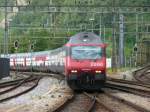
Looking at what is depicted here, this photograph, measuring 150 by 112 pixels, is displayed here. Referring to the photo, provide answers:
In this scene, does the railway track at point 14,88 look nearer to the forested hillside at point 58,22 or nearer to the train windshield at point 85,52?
the train windshield at point 85,52

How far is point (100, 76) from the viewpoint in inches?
1016

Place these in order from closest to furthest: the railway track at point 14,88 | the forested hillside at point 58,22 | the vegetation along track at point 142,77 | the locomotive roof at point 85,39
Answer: the railway track at point 14,88 → the locomotive roof at point 85,39 → the vegetation along track at point 142,77 → the forested hillside at point 58,22

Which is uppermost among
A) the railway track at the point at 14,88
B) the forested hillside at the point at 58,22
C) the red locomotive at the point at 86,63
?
the forested hillside at the point at 58,22

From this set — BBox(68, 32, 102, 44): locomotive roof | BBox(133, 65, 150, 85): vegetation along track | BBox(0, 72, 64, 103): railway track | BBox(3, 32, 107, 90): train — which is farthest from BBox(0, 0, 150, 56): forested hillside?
BBox(3, 32, 107, 90): train

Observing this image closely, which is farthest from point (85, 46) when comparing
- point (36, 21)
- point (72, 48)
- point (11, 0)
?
point (36, 21)

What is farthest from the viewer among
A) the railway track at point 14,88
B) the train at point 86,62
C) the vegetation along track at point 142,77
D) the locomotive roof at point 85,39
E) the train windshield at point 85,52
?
the vegetation along track at point 142,77

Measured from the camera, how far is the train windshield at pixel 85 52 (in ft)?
86.1

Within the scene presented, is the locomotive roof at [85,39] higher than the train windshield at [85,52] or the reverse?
higher

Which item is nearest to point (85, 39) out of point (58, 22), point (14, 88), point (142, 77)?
point (14, 88)

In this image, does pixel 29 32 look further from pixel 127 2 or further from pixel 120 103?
pixel 120 103

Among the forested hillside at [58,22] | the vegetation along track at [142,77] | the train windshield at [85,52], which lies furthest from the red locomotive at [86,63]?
the forested hillside at [58,22]

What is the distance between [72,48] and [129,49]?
67449 millimetres

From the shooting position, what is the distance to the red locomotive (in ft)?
84.9

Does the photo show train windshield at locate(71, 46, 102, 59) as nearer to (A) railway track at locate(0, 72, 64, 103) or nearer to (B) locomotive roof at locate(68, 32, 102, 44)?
(B) locomotive roof at locate(68, 32, 102, 44)
